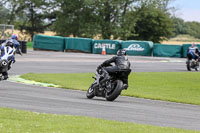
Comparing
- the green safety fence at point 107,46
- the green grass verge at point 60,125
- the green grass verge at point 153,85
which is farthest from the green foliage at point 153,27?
the green grass verge at point 60,125

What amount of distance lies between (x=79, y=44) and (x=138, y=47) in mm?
5590

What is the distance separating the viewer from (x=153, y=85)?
855 inches

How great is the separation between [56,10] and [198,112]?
63.1 metres

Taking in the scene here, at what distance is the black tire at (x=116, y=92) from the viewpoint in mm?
14641

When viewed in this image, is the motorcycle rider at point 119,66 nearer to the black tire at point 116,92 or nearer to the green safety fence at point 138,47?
the black tire at point 116,92

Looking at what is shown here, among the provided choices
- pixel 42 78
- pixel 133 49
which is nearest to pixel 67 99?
pixel 42 78

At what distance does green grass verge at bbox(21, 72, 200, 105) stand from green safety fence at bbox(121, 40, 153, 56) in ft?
74.8

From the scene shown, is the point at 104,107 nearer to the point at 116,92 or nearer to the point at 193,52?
the point at 116,92

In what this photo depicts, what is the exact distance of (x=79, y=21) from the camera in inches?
2840

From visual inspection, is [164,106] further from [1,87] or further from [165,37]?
[165,37]

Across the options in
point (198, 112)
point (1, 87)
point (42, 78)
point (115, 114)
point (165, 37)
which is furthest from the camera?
point (165, 37)

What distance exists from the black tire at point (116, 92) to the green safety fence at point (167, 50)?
33.6 m

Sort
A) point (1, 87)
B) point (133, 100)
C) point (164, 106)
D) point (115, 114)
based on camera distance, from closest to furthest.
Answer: point (115, 114)
point (164, 106)
point (133, 100)
point (1, 87)

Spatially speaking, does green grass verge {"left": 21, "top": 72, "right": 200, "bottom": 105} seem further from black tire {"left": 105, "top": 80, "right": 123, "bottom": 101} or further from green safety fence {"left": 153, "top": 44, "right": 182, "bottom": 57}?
green safety fence {"left": 153, "top": 44, "right": 182, "bottom": 57}
